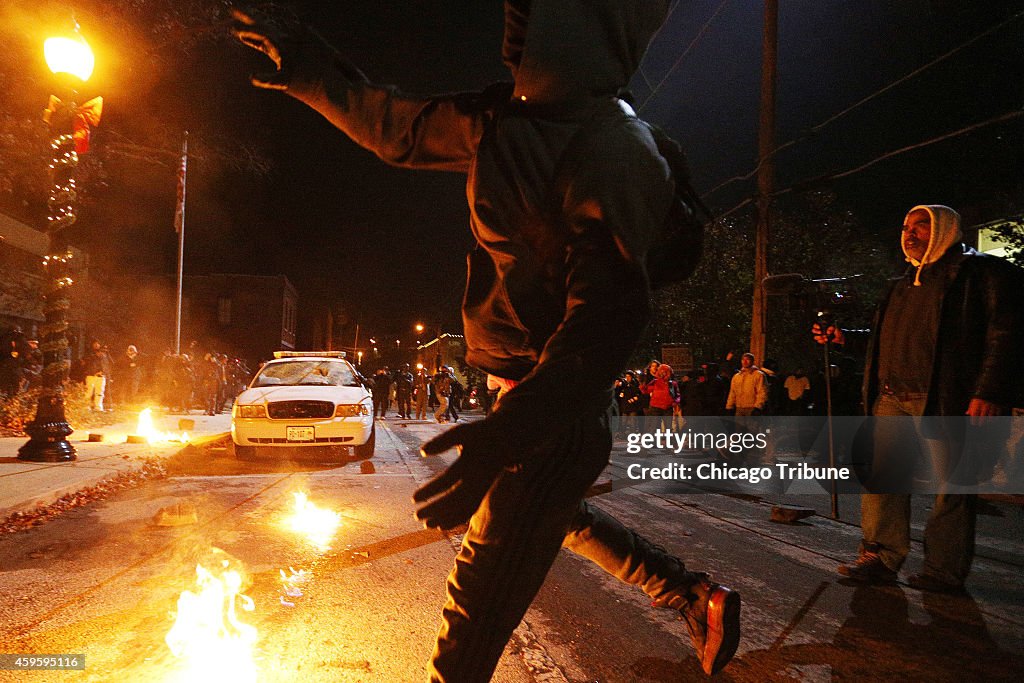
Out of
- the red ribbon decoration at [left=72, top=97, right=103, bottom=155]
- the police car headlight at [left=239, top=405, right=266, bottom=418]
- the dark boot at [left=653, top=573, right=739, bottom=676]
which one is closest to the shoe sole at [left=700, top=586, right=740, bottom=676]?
the dark boot at [left=653, top=573, right=739, bottom=676]

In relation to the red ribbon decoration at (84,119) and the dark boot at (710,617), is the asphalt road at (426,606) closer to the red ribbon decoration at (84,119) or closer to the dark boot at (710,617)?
the dark boot at (710,617)

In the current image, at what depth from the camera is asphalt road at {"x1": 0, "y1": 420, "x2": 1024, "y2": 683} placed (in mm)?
2598

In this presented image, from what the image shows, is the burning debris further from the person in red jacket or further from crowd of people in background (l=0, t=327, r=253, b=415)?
the person in red jacket

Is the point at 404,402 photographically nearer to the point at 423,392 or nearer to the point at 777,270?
the point at 423,392

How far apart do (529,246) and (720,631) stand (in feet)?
4.32

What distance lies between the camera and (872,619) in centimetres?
323

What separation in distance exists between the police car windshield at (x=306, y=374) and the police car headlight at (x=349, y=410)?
1.13 meters

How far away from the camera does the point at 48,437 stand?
7.77m

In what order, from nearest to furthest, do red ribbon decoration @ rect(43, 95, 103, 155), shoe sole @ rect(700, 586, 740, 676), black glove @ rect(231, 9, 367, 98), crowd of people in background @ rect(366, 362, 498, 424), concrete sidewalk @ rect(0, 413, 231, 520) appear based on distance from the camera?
black glove @ rect(231, 9, 367, 98)
shoe sole @ rect(700, 586, 740, 676)
concrete sidewalk @ rect(0, 413, 231, 520)
red ribbon decoration @ rect(43, 95, 103, 155)
crowd of people in background @ rect(366, 362, 498, 424)

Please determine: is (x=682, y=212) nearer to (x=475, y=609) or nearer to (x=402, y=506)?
(x=475, y=609)

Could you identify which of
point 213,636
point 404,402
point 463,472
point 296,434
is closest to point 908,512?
point 463,472

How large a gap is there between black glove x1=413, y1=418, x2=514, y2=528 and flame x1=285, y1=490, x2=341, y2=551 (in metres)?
3.62

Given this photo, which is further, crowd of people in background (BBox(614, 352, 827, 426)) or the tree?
the tree

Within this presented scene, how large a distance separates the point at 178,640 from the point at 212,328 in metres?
60.5
